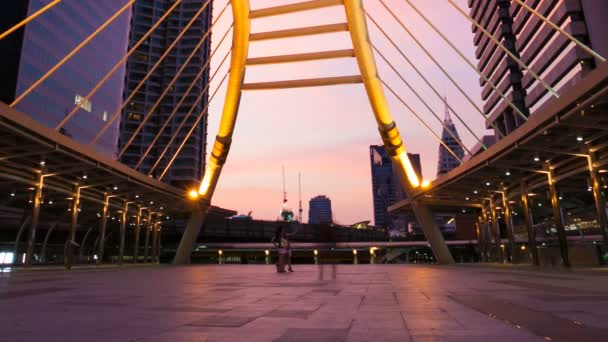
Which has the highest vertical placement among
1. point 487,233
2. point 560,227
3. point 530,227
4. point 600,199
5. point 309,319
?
point 600,199

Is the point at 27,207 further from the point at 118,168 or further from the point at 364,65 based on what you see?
the point at 364,65

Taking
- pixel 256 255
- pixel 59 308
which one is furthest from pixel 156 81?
pixel 59 308

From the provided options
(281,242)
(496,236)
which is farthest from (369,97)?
(496,236)

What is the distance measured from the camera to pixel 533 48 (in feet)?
234

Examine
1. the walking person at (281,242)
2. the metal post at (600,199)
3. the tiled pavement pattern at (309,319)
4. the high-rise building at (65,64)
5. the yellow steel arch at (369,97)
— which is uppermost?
the high-rise building at (65,64)

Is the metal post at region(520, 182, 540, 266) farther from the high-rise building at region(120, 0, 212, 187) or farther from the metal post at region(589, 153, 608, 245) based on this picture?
the high-rise building at region(120, 0, 212, 187)

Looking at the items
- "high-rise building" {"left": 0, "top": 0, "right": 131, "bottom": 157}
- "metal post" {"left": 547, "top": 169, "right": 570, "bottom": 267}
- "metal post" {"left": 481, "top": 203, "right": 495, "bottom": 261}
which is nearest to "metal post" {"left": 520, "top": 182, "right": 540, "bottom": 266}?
"metal post" {"left": 547, "top": 169, "right": 570, "bottom": 267}

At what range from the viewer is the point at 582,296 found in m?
7.59

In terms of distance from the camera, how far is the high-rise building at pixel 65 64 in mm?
58531

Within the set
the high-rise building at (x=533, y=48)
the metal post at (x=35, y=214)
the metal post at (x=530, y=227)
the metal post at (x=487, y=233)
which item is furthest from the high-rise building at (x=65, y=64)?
the high-rise building at (x=533, y=48)

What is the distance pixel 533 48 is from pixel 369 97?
59.1 m

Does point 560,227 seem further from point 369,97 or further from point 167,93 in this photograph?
point 167,93

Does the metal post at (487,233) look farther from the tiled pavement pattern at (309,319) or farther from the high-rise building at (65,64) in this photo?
the high-rise building at (65,64)

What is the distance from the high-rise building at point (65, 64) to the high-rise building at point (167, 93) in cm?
2091
